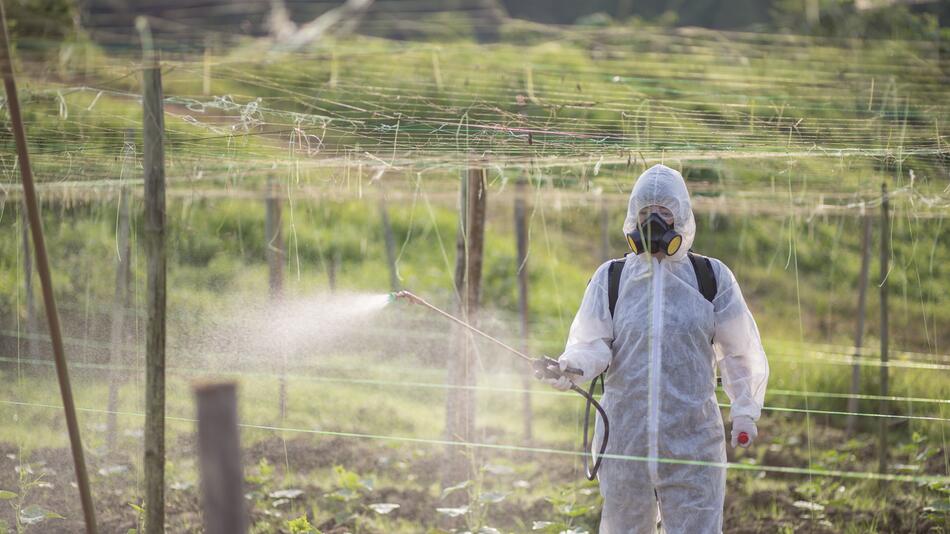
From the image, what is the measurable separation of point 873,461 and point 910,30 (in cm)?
366

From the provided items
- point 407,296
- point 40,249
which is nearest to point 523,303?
point 407,296

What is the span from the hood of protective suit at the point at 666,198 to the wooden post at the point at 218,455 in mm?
2243

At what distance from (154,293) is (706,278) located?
7.23 feet

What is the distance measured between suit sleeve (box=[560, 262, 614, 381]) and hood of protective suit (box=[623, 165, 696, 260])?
28cm

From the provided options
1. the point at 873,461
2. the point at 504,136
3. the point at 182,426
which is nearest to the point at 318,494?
the point at 182,426

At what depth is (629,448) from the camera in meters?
3.73

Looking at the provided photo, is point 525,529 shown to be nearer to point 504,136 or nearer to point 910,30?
point 504,136

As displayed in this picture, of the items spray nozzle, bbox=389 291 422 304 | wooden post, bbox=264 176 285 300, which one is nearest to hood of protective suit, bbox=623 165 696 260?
spray nozzle, bbox=389 291 422 304

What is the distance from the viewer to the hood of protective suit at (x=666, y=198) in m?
3.77

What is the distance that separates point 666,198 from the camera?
3.76 metres

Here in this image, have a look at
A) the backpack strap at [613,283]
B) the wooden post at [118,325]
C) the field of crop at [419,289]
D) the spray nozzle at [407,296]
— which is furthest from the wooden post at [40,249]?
the wooden post at [118,325]

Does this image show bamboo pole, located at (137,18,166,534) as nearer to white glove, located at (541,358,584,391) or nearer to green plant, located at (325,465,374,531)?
white glove, located at (541,358,584,391)

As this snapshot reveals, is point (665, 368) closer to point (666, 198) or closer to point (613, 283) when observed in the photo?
point (613, 283)

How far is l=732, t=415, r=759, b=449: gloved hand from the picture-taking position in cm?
368
